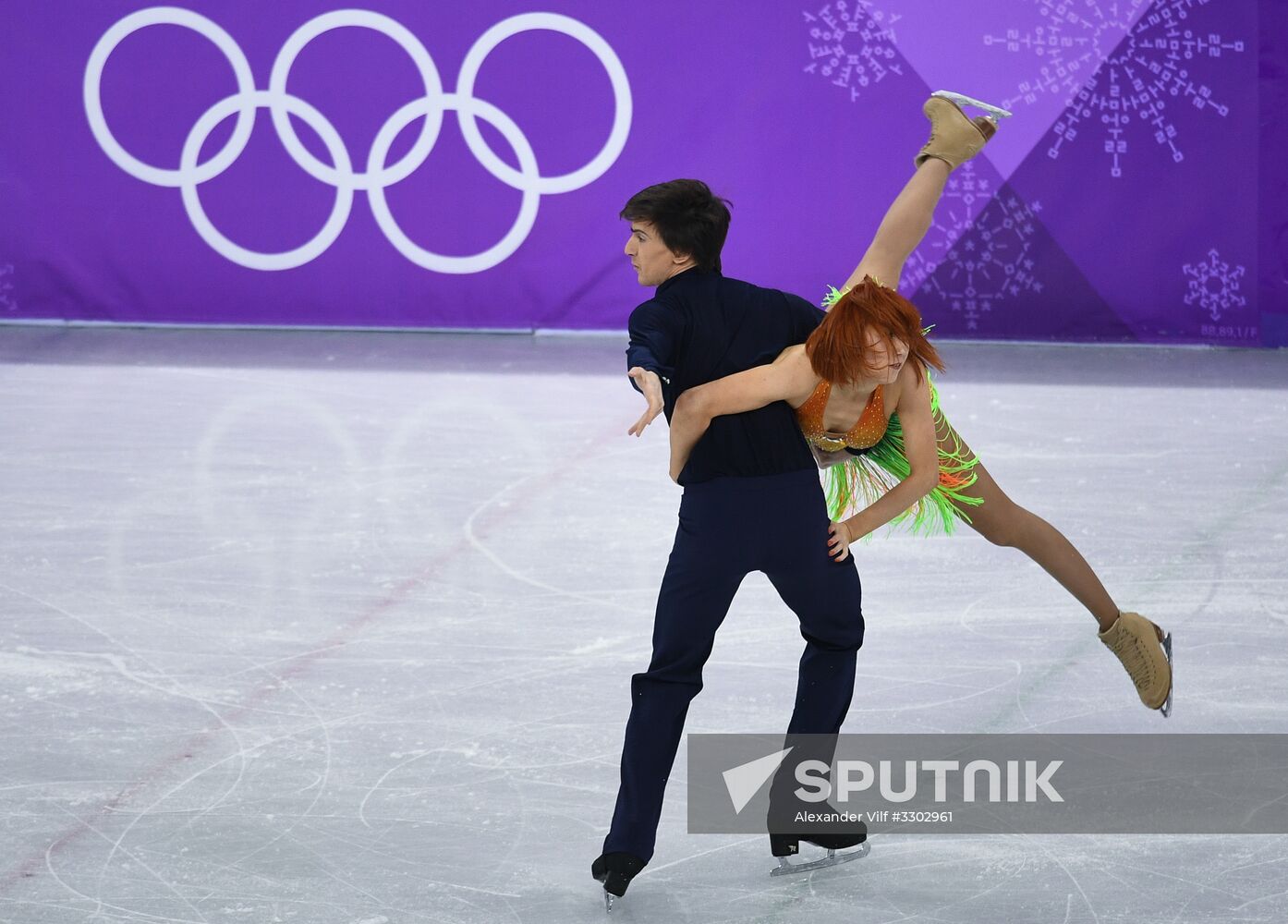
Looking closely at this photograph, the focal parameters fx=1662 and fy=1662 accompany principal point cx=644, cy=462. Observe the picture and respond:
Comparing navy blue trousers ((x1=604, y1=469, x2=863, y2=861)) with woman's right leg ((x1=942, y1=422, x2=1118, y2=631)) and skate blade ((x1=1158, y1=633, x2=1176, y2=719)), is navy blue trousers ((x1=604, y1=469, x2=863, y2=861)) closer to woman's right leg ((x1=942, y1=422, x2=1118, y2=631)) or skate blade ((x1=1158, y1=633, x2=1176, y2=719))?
woman's right leg ((x1=942, y1=422, x2=1118, y2=631))

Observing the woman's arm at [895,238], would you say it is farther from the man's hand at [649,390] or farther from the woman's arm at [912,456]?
the man's hand at [649,390]

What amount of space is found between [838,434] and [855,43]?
21.4 ft

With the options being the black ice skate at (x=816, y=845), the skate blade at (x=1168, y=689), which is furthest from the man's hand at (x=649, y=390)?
the skate blade at (x=1168, y=689)

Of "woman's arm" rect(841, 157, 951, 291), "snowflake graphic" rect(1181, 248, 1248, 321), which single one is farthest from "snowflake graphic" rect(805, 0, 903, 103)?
"woman's arm" rect(841, 157, 951, 291)

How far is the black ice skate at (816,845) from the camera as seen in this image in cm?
320

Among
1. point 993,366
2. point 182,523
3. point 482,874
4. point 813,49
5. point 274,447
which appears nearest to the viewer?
point 482,874

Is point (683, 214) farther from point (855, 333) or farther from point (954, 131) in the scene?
point (954, 131)

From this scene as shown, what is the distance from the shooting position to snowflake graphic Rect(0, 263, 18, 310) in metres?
9.96

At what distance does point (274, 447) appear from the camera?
687cm

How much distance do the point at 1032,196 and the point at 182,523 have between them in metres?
5.32

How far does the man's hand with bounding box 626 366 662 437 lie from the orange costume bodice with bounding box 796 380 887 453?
16.1 inches

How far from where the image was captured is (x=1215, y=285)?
913 centimetres

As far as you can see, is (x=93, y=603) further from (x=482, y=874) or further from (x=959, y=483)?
(x=959, y=483)

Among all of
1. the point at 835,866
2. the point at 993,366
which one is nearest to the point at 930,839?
the point at 835,866
